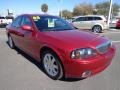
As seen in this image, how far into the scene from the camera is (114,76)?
5203mm

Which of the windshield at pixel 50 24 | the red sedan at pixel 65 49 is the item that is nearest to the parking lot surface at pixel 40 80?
the red sedan at pixel 65 49

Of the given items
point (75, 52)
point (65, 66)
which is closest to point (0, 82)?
point (65, 66)

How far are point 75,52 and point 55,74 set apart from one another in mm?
910

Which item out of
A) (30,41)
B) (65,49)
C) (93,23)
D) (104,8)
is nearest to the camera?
(65,49)

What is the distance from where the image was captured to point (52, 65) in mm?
5055

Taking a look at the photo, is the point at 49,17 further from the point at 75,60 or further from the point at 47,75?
the point at 75,60

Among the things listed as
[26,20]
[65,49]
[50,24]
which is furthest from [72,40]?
[26,20]

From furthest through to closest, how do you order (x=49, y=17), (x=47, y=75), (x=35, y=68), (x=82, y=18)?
(x=82, y=18) < (x=49, y=17) < (x=35, y=68) < (x=47, y=75)

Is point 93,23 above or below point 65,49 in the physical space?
above

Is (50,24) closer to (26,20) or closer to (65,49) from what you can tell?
(26,20)

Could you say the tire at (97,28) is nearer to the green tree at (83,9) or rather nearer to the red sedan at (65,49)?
the red sedan at (65,49)

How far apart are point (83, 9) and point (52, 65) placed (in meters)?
73.1

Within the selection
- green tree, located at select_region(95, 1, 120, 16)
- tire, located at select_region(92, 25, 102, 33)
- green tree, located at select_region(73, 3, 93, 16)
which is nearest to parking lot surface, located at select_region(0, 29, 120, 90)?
tire, located at select_region(92, 25, 102, 33)

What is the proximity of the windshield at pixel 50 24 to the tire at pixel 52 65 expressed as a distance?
34.7 inches
